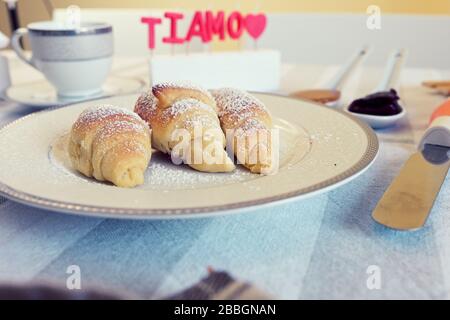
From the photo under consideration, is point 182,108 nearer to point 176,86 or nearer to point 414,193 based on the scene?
point 176,86

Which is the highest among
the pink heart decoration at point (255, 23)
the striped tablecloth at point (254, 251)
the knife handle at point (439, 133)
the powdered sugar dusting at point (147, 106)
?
the pink heart decoration at point (255, 23)

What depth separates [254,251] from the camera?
0.41 meters

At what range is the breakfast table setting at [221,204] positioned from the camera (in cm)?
38

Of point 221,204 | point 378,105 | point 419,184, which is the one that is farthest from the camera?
point 378,105

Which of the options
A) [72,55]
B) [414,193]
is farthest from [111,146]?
[72,55]

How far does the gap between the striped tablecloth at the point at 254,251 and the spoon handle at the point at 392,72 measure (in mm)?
476

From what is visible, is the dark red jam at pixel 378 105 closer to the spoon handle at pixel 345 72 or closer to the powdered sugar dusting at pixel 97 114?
the spoon handle at pixel 345 72

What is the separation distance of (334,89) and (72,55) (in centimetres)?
54

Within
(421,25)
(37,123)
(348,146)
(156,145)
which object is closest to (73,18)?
(37,123)

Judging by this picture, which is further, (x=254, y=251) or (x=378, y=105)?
(x=378, y=105)

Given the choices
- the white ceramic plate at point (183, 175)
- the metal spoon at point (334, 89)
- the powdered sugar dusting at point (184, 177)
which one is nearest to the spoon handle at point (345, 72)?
the metal spoon at point (334, 89)

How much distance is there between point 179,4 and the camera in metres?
2.71

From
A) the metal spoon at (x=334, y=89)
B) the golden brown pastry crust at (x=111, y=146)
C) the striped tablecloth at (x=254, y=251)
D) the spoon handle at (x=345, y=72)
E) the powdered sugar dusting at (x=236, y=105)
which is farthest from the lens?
the spoon handle at (x=345, y=72)

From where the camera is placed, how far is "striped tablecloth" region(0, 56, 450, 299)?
370 mm
